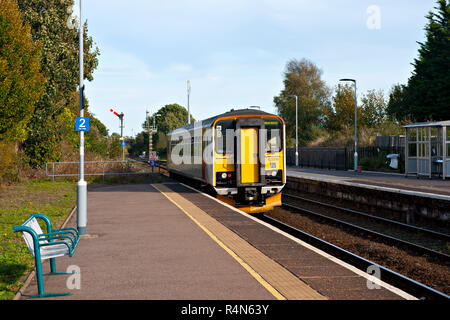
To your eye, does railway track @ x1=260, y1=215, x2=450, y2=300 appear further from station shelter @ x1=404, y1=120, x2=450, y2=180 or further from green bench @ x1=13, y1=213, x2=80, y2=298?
station shelter @ x1=404, y1=120, x2=450, y2=180

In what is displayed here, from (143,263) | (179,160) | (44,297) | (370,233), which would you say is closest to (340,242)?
(370,233)

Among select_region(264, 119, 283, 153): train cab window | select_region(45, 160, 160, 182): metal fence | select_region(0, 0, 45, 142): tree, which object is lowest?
select_region(45, 160, 160, 182): metal fence

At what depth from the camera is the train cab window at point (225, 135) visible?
16.0 m

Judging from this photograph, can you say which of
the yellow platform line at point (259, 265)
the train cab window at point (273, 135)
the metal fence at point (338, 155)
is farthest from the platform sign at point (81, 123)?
the metal fence at point (338, 155)

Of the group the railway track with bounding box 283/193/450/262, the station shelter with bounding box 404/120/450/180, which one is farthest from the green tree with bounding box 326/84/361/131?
the railway track with bounding box 283/193/450/262

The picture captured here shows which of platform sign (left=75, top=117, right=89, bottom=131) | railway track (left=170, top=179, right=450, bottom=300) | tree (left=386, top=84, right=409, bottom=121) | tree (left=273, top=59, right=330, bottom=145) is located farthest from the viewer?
Result: tree (left=273, top=59, right=330, bottom=145)

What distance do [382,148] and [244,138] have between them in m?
22.3

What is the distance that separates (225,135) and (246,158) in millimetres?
1076

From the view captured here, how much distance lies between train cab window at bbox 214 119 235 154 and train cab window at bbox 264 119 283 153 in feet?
4.06

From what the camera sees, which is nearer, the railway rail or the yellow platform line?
the yellow platform line

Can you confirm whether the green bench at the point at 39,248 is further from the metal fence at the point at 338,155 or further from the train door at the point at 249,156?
the metal fence at the point at 338,155

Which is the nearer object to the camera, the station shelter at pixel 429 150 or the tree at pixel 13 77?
the tree at pixel 13 77

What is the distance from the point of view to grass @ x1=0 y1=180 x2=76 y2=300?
23.2 ft
